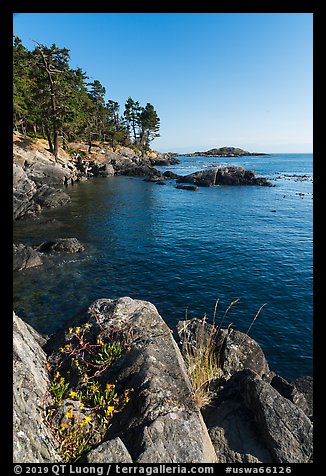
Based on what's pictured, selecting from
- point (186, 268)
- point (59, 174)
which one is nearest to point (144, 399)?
point (186, 268)

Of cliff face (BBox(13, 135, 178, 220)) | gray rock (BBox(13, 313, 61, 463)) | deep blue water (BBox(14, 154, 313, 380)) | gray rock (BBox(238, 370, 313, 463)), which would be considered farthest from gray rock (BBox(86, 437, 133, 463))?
cliff face (BBox(13, 135, 178, 220))

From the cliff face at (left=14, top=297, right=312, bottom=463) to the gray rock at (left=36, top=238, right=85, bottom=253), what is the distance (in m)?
16.7

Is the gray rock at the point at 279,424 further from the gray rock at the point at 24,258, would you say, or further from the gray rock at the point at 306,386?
the gray rock at the point at 24,258

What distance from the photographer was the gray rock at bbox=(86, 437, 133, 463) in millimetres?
3953

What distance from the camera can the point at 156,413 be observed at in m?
4.94

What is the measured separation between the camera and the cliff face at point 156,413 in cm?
418

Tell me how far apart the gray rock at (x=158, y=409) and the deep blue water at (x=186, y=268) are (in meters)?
7.49

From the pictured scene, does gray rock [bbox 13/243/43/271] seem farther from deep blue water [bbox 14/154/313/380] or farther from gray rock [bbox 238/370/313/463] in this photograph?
gray rock [bbox 238/370/313/463]

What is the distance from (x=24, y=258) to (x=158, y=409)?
728 inches

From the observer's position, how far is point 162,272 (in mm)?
20438

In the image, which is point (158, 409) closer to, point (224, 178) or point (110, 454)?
point (110, 454)

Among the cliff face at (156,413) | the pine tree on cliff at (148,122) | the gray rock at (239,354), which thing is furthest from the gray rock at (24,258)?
the pine tree on cliff at (148,122)
